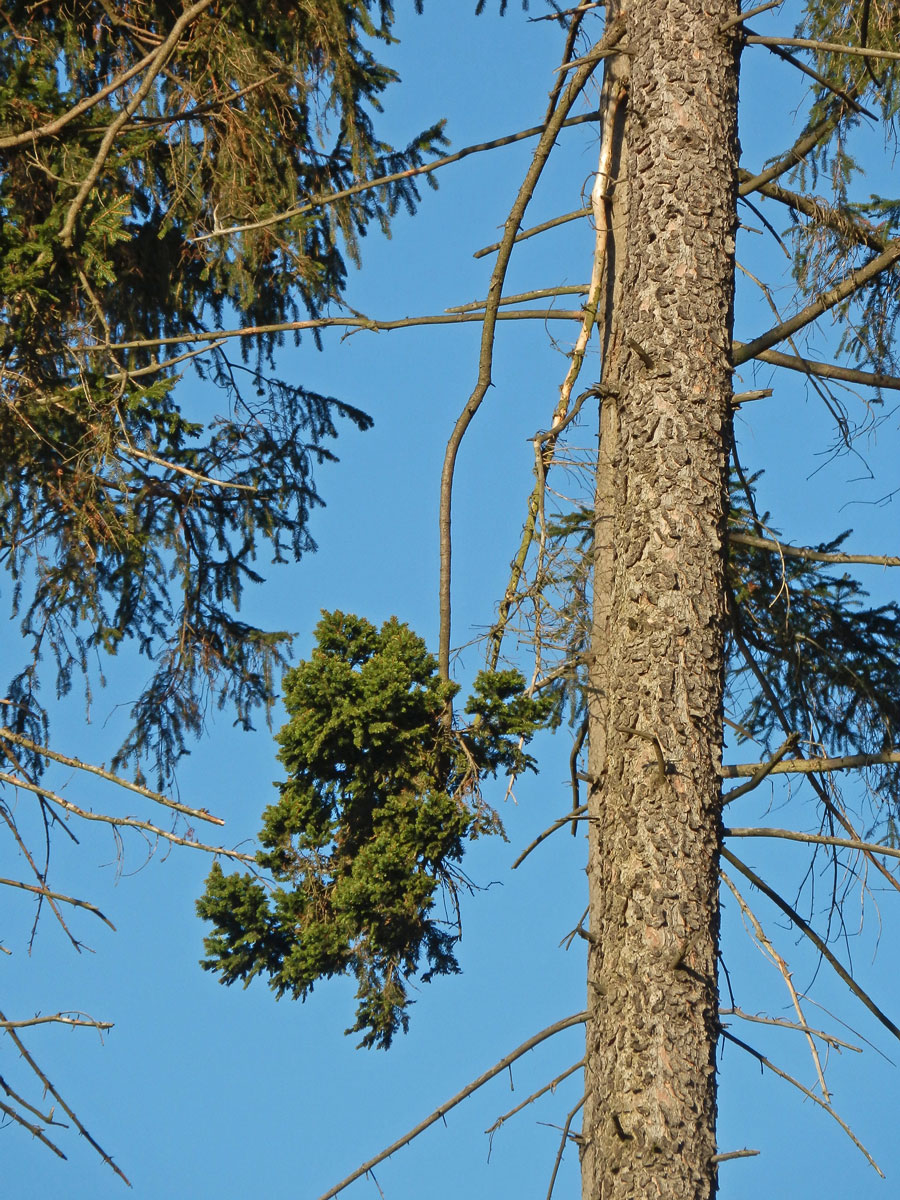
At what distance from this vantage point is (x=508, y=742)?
421 cm

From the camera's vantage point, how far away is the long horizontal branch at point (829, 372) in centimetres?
469

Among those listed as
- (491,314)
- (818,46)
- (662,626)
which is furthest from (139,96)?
(662,626)

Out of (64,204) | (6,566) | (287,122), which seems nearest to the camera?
(64,204)

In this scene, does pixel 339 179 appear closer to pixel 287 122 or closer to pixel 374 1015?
pixel 287 122

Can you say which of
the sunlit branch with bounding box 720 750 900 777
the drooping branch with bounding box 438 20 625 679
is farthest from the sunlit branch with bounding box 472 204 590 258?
the sunlit branch with bounding box 720 750 900 777

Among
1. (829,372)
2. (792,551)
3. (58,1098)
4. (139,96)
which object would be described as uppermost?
(139,96)

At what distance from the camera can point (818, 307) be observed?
450 cm

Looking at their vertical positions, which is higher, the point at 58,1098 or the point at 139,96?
the point at 139,96

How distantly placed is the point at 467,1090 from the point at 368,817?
0.99 metres

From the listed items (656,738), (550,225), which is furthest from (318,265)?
(656,738)

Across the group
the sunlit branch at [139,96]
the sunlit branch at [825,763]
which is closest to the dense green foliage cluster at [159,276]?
the sunlit branch at [139,96]

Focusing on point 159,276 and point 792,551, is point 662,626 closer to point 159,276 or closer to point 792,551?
point 792,551

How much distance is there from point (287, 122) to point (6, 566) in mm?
3350

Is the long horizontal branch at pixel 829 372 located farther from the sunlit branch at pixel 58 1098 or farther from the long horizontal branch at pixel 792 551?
the sunlit branch at pixel 58 1098
